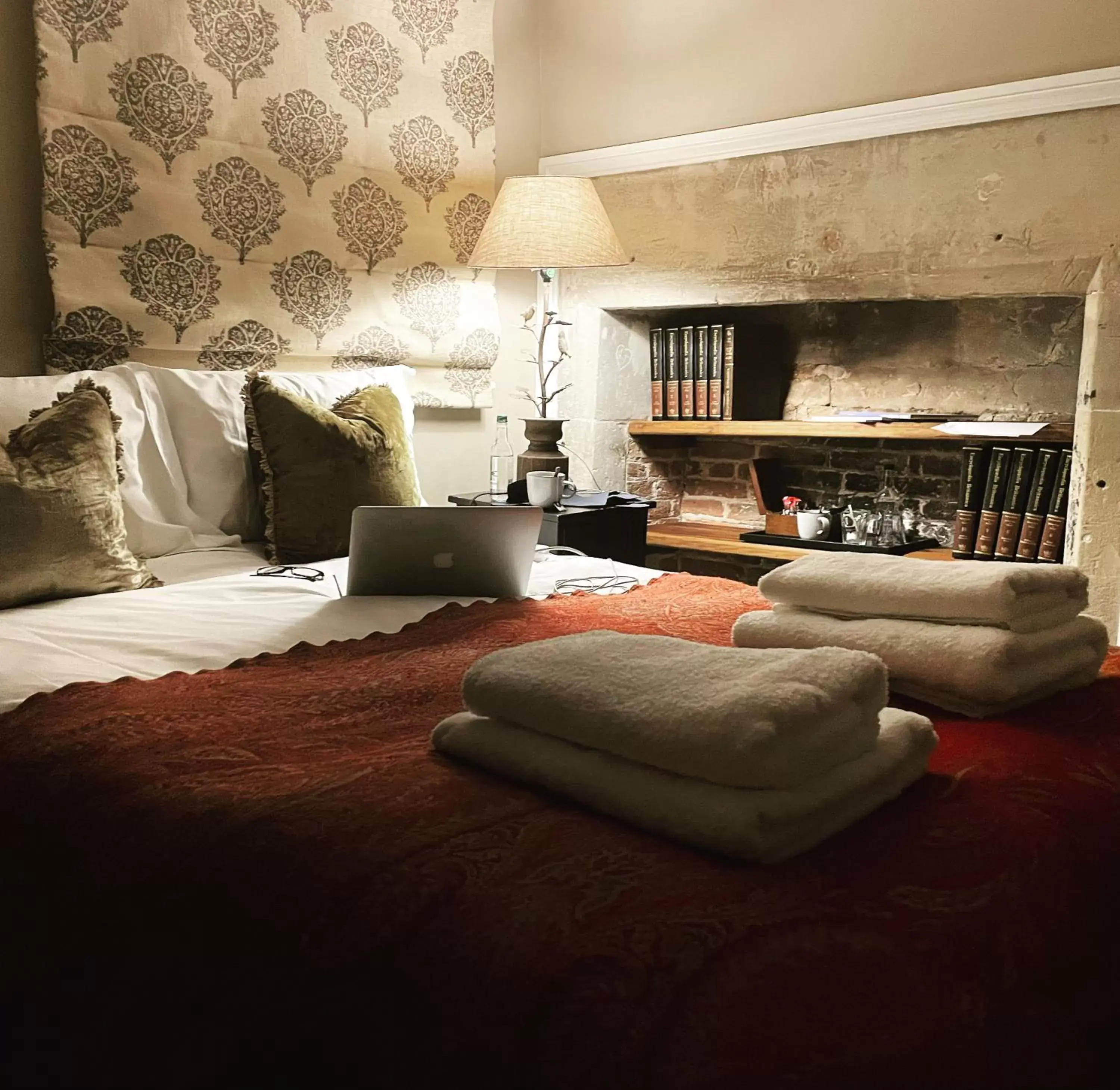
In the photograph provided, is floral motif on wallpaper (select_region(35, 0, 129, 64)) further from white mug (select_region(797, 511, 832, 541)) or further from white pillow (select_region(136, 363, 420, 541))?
white mug (select_region(797, 511, 832, 541))

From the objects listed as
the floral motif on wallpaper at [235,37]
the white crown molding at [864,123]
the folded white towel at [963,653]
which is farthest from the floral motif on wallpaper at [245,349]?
the folded white towel at [963,653]

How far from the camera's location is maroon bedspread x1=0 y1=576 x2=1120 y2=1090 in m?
0.65

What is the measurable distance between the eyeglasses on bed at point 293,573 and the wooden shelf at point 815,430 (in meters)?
1.69

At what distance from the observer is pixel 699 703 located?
883 mm

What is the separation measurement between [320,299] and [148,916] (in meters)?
2.44

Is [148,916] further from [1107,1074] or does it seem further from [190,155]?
[190,155]

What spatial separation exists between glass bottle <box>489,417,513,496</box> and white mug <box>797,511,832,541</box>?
3.02 ft

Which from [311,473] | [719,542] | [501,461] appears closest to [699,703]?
[311,473]

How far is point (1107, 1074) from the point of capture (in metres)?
0.71

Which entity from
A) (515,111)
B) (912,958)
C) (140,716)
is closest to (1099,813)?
(912,958)

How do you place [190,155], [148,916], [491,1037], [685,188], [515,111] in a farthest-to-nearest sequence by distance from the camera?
[515,111] < [685,188] < [190,155] < [148,916] < [491,1037]

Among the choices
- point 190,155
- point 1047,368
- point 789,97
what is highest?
point 789,97

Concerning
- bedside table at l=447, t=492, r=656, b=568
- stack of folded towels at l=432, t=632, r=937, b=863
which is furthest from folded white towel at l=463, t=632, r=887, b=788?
bedside table at l=447, t=492, r=656, b=568

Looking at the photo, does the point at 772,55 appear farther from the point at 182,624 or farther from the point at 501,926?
the point at 501,926
